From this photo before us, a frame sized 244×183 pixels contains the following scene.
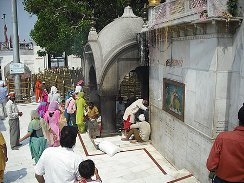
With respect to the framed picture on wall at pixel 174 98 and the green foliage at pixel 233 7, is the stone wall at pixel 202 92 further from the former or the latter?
the green foliage at pixel 233 7

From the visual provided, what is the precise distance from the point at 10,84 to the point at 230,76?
18.6m

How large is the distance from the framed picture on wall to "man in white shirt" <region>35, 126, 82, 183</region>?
13.5 feet

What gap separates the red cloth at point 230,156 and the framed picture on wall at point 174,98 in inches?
131

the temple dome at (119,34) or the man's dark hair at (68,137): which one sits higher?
the temple dome at (119,34)

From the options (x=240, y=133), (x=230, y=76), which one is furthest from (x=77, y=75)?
(x=240, y=133)

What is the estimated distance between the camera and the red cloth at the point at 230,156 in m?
3.99

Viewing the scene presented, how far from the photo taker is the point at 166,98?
336 inches

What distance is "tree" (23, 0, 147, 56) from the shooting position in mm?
18094

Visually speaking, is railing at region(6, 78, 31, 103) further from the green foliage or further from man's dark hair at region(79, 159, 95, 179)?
man's dark hair at region(79, 159, 95, 179)

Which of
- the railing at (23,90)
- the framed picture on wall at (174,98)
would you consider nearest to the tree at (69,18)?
the railing at (23,90)

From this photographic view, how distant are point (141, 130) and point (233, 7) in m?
5.75

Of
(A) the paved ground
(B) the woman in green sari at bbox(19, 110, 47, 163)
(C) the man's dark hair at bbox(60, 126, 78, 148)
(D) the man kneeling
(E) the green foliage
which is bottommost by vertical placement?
(A) the paved ground

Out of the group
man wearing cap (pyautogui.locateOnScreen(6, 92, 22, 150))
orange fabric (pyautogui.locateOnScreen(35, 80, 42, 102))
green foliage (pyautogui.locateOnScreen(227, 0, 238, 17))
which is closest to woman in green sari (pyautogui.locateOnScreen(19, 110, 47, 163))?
man wearing cap (pyautogui.locateOnScreen(6, 92, 22, 150))

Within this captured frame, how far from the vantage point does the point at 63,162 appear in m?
3.83
